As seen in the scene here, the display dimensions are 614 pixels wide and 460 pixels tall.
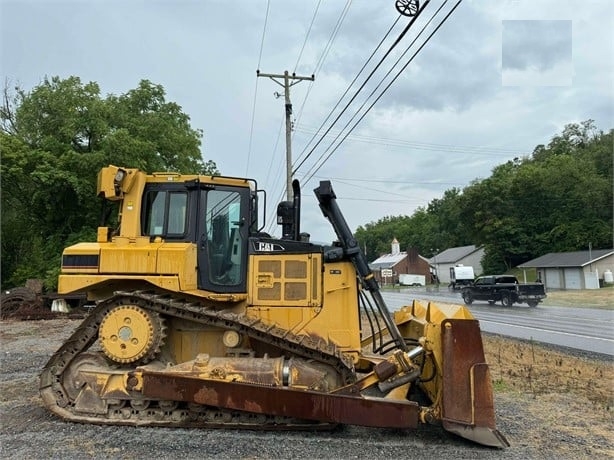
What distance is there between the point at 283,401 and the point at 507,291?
24155 millimetres

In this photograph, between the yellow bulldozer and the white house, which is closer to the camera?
the yellow bulldozer

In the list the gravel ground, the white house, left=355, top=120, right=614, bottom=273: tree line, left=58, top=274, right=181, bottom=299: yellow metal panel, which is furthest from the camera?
the white house

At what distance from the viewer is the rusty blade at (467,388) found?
4848 millimetres

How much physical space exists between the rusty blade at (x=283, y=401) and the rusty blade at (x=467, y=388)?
1.24 ft

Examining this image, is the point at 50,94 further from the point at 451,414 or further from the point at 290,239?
the point at 451,414

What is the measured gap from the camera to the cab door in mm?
5969

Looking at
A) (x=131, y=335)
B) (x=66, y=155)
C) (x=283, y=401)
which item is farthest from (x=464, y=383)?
(x=66, y=155)

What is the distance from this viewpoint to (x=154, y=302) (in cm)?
552

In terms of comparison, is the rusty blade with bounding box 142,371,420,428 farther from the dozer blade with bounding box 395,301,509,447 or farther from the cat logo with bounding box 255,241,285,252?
the cat logo with bounding box 255,241,285,252

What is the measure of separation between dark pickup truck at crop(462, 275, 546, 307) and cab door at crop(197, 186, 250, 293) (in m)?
23.5

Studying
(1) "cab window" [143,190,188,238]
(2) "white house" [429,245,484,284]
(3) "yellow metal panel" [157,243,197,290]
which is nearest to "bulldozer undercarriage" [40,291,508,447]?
(3) "yellow metal panel" [157,243,197,290]

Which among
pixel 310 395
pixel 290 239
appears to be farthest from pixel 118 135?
pixel 310 395

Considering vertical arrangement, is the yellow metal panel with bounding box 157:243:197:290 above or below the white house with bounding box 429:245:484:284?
below

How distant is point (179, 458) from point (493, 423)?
310 centimetres
